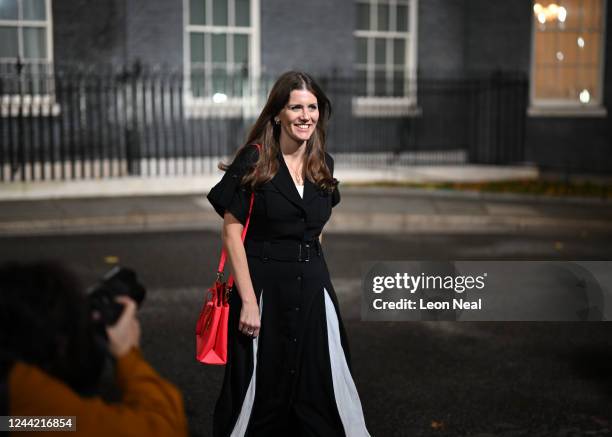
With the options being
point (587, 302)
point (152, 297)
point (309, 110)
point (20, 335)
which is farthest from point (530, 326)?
point (20, 335)

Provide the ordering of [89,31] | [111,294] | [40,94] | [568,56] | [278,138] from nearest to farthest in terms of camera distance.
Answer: [111,294]
[278,138]
[40,94]
[89,31]
[568,56]

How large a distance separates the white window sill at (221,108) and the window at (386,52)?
250 centimetres

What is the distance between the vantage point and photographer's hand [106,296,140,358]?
2043 millimetres

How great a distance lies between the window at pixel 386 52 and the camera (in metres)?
18.8

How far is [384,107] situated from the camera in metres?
18.8

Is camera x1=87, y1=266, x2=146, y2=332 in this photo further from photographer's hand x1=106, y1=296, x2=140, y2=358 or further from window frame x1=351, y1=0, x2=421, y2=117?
window frame x1=351, y1=0, x2=421, y2=117

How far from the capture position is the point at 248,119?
17.2 meters

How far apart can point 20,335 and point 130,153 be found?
555 inches

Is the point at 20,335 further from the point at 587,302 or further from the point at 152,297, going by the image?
the point at 587,302

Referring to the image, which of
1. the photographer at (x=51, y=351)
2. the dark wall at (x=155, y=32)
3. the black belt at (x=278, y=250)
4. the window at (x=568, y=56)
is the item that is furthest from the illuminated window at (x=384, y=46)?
the photographer at (x=51, y=351)

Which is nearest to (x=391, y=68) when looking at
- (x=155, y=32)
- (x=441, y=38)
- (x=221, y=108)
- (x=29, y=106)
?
(x=441, y=38)

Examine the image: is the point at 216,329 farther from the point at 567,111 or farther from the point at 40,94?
the point at 567,111

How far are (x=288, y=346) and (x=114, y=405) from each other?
1801 millimetres

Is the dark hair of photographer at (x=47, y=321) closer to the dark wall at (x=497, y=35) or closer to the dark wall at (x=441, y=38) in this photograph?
the dark wall at (x=441, y=38)
